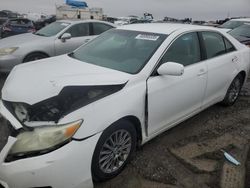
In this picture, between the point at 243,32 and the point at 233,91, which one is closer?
the point at 233,91

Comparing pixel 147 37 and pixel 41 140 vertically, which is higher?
pixel 147 37

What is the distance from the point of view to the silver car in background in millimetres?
6648

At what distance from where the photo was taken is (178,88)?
11.8 feet

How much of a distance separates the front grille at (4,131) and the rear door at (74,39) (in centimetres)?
478

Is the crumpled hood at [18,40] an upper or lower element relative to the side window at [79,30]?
lower

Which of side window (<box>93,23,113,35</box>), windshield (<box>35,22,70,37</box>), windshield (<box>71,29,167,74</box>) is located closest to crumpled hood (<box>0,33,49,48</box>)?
windshield (<box>35,22,70,37</box>)

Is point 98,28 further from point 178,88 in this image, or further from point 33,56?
point 178,88

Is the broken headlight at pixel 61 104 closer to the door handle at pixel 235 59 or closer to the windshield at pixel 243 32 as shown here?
the door handle at pixel 235 59

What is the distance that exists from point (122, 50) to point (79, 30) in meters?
4.73

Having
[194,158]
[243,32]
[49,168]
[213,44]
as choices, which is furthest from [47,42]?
[243,32]

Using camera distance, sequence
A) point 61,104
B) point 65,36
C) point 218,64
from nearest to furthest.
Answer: point 61,104 → point 218,64 → point 65,36

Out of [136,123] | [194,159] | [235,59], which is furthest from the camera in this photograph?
[235,59]

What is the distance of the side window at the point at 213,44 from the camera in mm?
4283

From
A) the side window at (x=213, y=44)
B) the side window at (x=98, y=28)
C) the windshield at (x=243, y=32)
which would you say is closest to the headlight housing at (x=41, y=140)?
the side window at (x=213, y=44)
